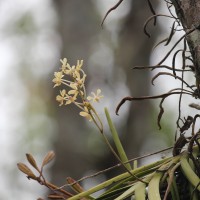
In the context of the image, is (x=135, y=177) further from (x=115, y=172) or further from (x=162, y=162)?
(x=115, y=172)

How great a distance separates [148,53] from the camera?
15.5 ft

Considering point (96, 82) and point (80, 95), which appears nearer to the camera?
point (80, 95)

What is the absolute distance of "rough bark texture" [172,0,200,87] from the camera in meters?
0.75

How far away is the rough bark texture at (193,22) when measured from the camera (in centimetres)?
75

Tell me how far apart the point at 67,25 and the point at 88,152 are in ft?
3.43

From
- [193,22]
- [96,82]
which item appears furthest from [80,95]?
[96,82]

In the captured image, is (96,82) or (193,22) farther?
(96,82)

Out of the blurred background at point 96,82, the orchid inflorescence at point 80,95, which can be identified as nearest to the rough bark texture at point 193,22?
the orchid inflorescence at point 80,95

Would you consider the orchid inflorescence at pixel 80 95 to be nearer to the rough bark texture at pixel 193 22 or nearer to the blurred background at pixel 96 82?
the rough bark texture at pixel 193 22

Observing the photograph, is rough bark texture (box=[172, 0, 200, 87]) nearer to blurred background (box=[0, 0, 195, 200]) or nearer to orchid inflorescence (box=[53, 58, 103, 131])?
orchid inflorescence (box=[53, 58, 103, 131])

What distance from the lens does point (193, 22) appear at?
759 mm

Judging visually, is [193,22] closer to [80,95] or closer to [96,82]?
[80,95]

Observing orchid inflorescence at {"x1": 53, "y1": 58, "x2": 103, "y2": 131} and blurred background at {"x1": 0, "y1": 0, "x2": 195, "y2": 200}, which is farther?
blurred background at {"x1": 0, "y1": 0, "x2": 195, "y2": 200}

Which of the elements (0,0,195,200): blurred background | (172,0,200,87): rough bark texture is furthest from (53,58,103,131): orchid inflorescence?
(0,0,195,200): blurred background
